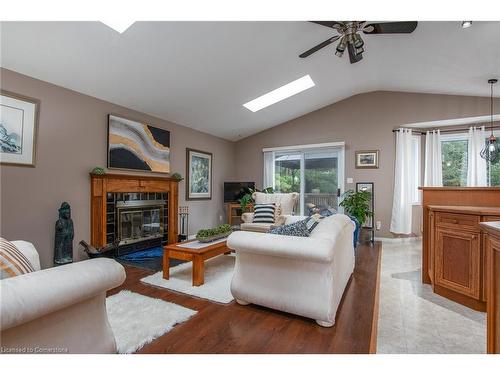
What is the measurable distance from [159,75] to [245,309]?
10.1 ft

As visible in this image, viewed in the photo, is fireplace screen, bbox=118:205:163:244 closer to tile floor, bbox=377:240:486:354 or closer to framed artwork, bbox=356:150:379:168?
tile floor, bbox=377:240:486:354

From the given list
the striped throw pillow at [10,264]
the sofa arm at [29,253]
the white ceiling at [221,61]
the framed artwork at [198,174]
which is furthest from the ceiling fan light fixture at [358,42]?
the framed artwork at [198,174]

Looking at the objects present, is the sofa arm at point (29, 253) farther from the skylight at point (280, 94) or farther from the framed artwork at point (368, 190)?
the framed artwork at point (368, 190)

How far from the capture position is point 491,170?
176 inches

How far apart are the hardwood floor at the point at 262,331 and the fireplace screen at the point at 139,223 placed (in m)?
1.80

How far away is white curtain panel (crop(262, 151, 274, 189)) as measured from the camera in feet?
20.5

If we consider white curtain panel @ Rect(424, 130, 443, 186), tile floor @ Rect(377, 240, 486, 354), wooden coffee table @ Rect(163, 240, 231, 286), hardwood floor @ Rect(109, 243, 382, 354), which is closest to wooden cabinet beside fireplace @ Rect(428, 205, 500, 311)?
tile floor @ Rect(377, 240, 486, 354)

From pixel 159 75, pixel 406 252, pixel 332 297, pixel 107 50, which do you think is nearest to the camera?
pixel 332 297

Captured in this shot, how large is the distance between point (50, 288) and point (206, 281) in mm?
1950

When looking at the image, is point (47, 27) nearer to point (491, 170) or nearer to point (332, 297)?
point (332, 297)

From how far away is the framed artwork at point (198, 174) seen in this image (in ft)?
17.4

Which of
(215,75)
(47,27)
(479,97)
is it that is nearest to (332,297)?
(215,75)

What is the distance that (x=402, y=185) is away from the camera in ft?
16.1

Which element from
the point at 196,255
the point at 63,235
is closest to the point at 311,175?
the point at 196,255
